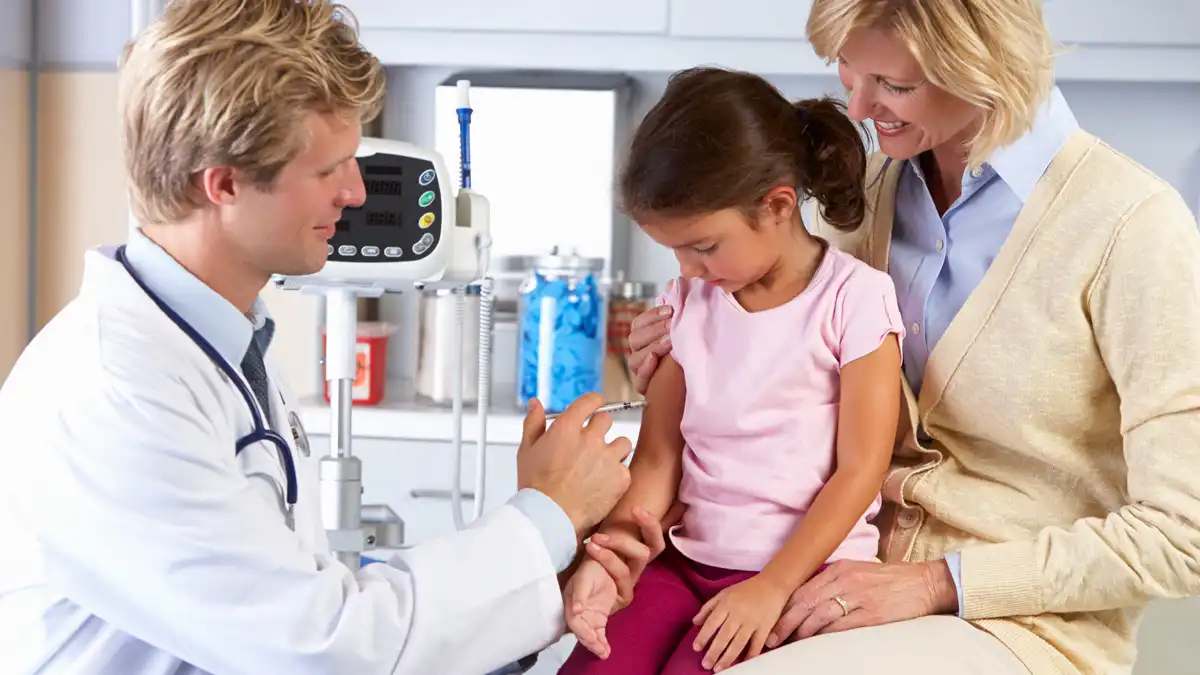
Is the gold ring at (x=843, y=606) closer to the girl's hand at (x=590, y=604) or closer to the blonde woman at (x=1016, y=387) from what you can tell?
the blonde woman at (x=1016, y=387)

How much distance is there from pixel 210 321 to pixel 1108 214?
2.86 ft

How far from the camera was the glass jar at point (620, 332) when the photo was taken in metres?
2.50

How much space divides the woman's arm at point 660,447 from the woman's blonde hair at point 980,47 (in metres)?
0.41

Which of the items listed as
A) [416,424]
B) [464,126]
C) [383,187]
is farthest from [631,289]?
[383,187]

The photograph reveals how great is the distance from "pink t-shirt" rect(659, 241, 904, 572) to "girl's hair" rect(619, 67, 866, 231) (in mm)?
106

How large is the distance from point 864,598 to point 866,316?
28 cm

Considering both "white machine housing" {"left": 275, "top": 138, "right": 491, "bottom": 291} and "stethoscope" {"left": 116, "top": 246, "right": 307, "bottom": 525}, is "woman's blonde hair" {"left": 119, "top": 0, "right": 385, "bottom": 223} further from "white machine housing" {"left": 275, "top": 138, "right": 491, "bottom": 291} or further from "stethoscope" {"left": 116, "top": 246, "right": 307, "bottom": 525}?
"white machine housing" {"left": 275, "top": 138, "right": 491, "bottom": 291}

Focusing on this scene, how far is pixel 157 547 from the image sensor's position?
979mm

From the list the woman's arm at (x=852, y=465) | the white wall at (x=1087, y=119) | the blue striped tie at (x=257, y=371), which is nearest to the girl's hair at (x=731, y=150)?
the woman's arm at (x=852, y=465)

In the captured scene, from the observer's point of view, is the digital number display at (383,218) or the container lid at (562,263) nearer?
the digital number display at (383,218)

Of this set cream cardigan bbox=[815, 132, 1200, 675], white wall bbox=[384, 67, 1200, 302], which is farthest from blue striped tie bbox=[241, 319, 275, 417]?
white wall bbox=[384, 67, 1200, 302]

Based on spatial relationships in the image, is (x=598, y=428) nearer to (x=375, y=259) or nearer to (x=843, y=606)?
(x=843, y=606)

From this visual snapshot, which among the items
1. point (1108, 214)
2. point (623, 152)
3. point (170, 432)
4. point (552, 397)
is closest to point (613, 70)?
point (552, 397)

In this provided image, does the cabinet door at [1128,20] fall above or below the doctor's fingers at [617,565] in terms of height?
above
